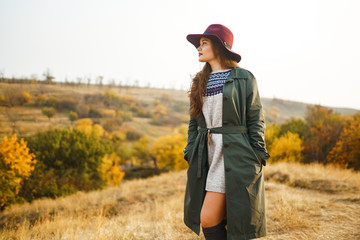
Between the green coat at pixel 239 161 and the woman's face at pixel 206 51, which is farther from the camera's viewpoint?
the woman's face at pixel 206 51

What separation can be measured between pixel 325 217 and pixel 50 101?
6900 cm

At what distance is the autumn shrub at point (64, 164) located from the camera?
22.9 metres

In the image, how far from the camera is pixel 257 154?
2029 millimetres

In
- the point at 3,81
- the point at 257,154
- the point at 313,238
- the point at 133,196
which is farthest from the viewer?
the point at 3,81

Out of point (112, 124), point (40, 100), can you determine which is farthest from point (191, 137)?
point (112, 124)

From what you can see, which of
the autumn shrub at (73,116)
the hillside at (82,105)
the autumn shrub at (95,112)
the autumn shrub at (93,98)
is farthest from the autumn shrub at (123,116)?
the autumn shrub at (73,116)

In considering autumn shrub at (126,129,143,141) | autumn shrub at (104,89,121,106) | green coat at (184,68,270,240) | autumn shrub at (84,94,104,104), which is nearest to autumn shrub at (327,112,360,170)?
green coat at (184,68,270,240)

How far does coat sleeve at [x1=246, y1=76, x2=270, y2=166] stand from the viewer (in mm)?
2025

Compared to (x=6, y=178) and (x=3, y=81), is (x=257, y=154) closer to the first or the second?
(x=6, y=178)

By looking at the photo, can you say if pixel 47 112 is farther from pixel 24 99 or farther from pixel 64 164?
pixel 64 164

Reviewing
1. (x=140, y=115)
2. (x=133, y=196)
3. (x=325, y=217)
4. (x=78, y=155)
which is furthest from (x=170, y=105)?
(x=325, y=217)

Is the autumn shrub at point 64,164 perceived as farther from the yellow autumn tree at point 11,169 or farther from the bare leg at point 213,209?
the bare leg at point 213,209

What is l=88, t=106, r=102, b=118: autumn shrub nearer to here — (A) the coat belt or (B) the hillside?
(B) the hillside

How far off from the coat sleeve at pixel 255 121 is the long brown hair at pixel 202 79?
0.35 m
